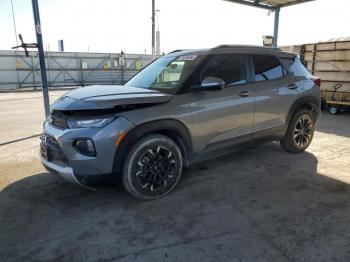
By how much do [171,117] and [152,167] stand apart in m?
0.63

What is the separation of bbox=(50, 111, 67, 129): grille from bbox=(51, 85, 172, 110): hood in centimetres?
8

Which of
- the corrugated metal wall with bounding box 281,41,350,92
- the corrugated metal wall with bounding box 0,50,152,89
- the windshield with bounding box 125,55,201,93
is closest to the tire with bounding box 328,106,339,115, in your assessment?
the corrugated metal wall with bounding box 281,41,350,92

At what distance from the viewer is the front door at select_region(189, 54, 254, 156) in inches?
156

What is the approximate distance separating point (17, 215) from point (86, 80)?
23.6 metres

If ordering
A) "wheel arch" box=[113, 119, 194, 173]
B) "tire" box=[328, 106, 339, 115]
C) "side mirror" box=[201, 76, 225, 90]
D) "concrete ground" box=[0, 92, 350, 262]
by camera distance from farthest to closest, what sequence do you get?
"tire" box=[328, 106, 339, 115] → "side mirror" box=[201, 76, 225, 90] → "wheel arch" box=[113, 119, 194, 173] → "concrete ground" box=[0, 92, 350, 262]

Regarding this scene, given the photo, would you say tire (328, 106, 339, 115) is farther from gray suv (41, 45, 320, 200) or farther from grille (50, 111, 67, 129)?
grille (50, 111, 67, 129)

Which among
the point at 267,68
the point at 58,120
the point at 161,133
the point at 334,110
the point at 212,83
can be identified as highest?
the point at 267,68

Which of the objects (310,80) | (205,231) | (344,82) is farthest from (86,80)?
(205,231)

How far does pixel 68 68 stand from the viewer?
2481 centimetres

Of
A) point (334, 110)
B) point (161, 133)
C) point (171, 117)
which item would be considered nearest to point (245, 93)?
point (171, 117)

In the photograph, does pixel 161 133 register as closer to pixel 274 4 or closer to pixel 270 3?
pixel 270 3

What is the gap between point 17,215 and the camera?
11.1 ft

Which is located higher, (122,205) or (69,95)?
→ (69,95)

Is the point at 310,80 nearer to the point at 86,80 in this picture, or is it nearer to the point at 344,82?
the point at 344,82
